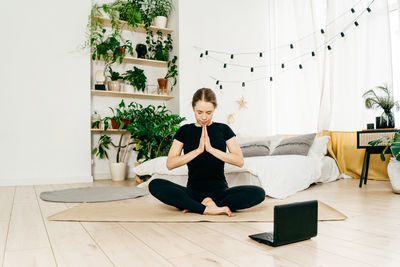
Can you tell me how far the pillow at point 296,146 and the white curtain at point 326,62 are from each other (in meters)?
0.72

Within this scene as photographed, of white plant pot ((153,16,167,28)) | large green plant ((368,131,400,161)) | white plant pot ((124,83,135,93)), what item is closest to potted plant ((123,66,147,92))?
white plant pot ((124,83,135,93))

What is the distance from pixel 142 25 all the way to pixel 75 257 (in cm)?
405

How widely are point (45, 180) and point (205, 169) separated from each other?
111 inches

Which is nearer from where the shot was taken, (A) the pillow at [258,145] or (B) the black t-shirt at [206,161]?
(B) the black t-shirt at [206,161]

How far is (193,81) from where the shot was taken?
482cm

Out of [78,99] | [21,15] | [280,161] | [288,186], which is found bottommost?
[288,186]

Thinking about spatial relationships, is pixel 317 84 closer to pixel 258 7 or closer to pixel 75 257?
pixel 258 7

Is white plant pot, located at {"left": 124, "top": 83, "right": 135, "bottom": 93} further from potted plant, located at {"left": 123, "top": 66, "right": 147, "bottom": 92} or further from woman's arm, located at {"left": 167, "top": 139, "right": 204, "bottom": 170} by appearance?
woman's arm, located at {"left": 167, "top": 139, "right": 204, "bottom": 170}

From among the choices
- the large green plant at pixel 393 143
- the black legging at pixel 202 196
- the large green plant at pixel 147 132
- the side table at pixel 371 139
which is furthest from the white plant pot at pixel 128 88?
the large green plant at pixel 393 143

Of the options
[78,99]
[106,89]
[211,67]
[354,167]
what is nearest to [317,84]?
[354,167]

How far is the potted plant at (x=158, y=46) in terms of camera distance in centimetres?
480

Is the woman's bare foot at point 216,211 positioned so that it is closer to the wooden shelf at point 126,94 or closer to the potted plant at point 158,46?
the wooden shelf at point 126,94

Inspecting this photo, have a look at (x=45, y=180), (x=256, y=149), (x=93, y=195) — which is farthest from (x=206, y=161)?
(x=45, y=180)

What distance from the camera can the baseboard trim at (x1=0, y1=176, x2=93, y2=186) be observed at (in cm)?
380
